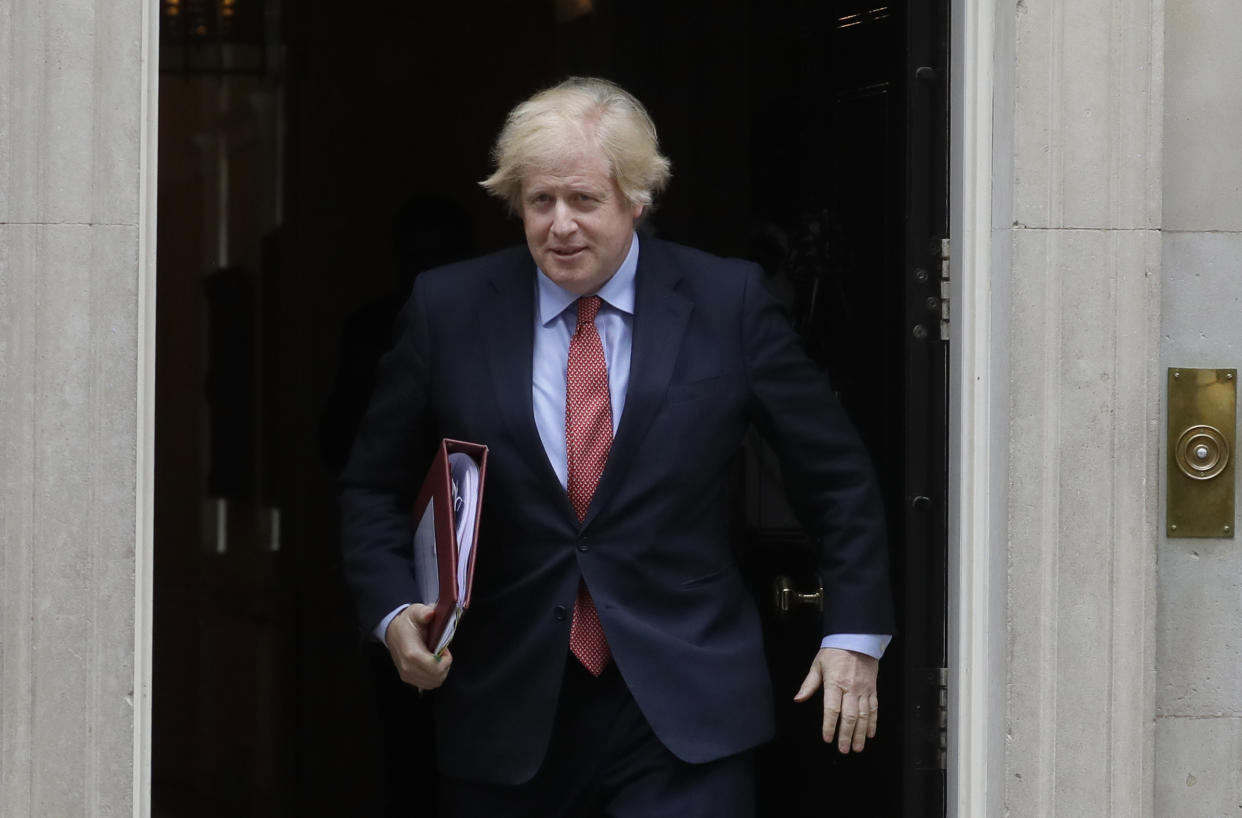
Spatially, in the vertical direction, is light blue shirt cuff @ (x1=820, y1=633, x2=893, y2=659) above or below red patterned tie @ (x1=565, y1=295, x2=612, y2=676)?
below

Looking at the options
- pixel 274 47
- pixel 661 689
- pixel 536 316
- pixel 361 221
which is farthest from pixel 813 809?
pixel 274 47

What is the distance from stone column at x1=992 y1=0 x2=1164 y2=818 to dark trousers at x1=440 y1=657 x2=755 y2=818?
57 cm

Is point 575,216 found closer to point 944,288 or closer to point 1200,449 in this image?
point 944,288

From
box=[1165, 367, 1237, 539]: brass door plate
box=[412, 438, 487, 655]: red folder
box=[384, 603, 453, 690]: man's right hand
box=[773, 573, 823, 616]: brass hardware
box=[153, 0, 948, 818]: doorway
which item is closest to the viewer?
box=[412, 438, 487, 655]: red folder

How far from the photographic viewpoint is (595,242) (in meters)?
3.26

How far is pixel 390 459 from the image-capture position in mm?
3424

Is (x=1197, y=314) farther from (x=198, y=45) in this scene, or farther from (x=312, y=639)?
(x=198, y=45)

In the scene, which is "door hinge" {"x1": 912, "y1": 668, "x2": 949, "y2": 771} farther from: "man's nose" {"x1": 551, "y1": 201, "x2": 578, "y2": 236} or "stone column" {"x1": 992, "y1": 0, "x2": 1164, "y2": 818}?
"man's nose" {"x1": 551, "y1": 201, "x2": 578, "y2": 236}

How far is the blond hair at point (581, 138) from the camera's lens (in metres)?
3.24

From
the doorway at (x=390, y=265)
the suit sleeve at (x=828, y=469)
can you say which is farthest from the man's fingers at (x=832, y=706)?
the doorway at (x=390, y=265)

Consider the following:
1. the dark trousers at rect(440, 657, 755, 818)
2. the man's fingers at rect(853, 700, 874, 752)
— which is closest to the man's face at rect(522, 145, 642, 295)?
the dark trousers at rect(440, 657, 755, 818)

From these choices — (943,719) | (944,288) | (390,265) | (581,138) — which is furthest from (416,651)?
(390,265)

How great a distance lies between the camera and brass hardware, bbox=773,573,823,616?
153 inches

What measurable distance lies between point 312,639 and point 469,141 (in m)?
2.07
